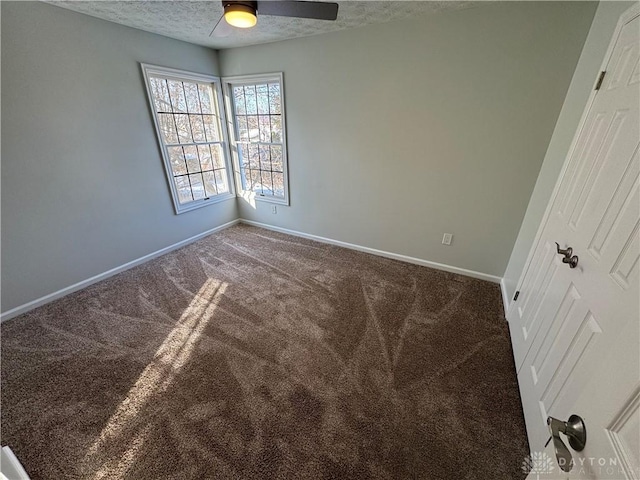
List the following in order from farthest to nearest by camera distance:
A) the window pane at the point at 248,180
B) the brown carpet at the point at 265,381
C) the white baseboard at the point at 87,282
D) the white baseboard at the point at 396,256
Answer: the window pane at the point at 248,180
the white baseboard at the point at 396,256
the white baseboard at the point at 87,282
the brown carpet at the point at 265,381

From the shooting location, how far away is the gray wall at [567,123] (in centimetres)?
155

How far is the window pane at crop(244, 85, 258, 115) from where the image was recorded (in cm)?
343

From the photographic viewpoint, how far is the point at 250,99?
3.49 m

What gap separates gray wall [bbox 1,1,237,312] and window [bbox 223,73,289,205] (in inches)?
27.1

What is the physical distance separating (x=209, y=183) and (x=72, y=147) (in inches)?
59.7

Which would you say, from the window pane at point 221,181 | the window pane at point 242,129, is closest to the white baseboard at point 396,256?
the window pane at point 221,181

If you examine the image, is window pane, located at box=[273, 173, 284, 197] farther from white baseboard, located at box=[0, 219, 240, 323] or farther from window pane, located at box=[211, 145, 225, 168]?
white baseboard, located at box=[0, 219, 240, 323]

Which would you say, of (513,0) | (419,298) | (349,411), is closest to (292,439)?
(349,411)

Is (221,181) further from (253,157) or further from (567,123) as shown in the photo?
(567,123)

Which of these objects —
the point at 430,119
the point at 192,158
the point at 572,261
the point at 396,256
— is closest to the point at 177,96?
the point at 192,158

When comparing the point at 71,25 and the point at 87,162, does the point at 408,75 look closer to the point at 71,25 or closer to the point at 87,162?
the point at 71,25

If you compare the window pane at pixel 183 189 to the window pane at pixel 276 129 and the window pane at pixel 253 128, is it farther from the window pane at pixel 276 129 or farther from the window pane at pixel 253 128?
the window pane at pixel 276 129

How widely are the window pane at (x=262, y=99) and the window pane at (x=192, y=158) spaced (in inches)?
38.2

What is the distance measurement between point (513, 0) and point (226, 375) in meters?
3.31
